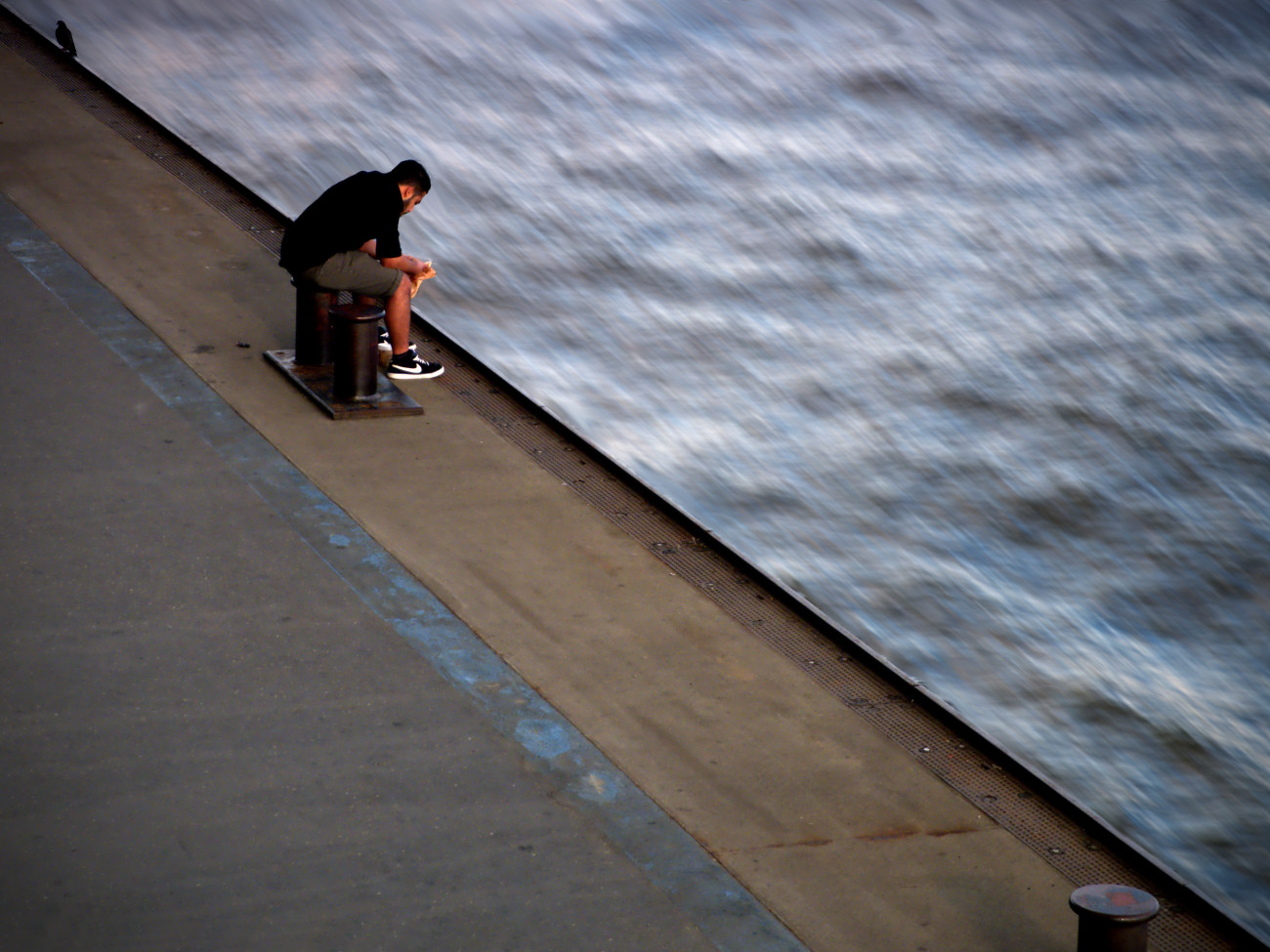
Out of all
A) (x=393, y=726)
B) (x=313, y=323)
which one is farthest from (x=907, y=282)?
(x=393, y=726)

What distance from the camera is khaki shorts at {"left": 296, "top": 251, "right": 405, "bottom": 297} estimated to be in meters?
7.08

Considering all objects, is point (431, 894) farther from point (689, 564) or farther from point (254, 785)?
point (689, 564)

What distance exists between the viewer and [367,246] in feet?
23.5

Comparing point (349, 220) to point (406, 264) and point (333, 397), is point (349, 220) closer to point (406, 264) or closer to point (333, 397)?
point (406, 264)

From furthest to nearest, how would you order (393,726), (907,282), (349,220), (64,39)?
(64,39), (907,282), (349,220), (393,726)

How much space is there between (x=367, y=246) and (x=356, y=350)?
637mm

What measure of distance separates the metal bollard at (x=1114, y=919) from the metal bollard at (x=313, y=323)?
14.8ft

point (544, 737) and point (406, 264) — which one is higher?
point (406, 264)

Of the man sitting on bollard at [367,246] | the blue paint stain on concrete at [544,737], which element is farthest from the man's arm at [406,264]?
the blue paint stain on concrete at [544,737]

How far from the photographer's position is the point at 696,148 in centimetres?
1311

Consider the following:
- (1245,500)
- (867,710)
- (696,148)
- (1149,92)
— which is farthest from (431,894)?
(1149,92)

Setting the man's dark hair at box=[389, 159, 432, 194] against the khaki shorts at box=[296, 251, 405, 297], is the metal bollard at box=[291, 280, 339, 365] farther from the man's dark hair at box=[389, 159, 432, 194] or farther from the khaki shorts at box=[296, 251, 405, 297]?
the man's dark hair at box=[389, 159, 432, 194]

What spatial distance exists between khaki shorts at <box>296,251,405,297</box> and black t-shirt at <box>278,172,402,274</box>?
0.11 ft

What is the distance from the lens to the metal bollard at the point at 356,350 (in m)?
A: 6.76
